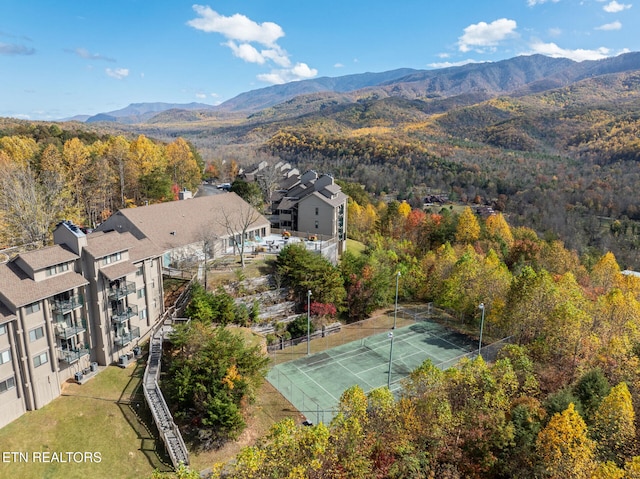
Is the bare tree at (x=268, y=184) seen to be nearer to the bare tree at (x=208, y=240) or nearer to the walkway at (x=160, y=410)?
the bare tree at (x=208, y=240)

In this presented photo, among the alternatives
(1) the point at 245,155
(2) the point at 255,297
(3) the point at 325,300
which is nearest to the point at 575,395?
(3) the point at 325,300

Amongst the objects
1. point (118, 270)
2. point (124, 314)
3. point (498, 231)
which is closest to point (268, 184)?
point (498, 231)

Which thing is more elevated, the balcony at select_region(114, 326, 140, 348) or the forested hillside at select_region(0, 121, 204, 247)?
the forested hillside at select_region(0, 121, 204, 247)

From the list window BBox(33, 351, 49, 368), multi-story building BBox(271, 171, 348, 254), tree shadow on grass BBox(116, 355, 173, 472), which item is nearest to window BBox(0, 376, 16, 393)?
window BBox(33, 351, 49, 368)

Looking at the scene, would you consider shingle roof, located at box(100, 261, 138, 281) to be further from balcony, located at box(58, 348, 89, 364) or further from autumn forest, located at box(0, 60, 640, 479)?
autumn forest, located at box(0, 60, 640, 479)

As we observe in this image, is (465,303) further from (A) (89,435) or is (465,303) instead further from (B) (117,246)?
(A) (89,435)

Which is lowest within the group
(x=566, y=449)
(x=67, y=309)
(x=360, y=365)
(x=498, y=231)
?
(x=360, y=365)

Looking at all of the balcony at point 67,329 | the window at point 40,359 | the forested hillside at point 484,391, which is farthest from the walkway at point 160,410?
the window at point 40,359
